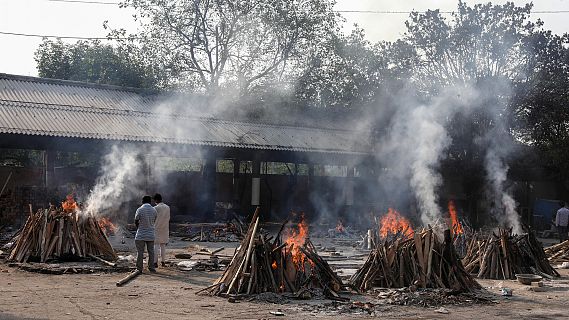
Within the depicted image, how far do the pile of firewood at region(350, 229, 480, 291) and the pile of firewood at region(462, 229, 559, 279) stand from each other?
2.35 meters

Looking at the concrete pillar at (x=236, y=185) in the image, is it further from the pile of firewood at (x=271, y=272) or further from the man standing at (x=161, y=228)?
the pile of firewood at (x=271, y=272)

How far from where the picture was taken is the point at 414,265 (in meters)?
11.6

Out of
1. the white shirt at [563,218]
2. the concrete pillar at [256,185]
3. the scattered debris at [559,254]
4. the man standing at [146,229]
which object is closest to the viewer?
the man standing at [146,229]

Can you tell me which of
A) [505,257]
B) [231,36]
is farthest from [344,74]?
[505,257]

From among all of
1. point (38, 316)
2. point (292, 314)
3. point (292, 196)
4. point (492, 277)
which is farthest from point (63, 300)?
point (292, 196)

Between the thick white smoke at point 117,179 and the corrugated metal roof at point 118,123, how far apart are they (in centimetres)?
103

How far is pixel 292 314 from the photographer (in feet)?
29.4

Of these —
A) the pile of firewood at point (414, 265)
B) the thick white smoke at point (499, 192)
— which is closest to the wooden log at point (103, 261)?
the pile of firewood at point (414, 265)

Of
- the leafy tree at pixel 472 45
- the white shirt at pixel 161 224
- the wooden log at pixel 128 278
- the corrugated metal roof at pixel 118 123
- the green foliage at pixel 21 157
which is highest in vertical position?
the leafy tree at pixel 472 45

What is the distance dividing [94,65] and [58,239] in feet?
86.1

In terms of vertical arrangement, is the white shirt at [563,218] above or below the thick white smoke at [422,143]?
below

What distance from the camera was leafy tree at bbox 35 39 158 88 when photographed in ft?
125

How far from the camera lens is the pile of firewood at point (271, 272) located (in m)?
10.3

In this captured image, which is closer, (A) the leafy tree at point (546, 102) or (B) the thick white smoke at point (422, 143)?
(B) the thick white smoke at point (422, 143)
